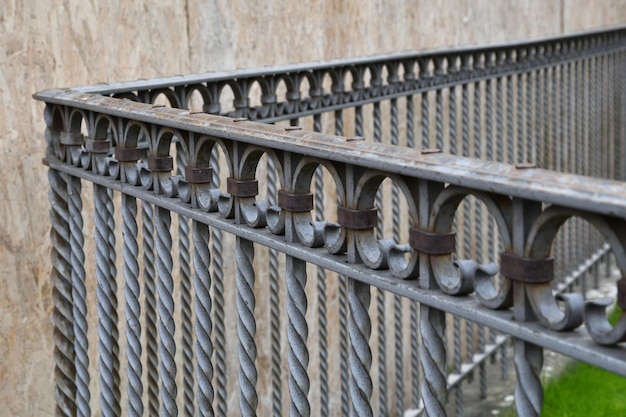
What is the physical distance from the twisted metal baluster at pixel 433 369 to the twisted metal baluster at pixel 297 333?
341mm

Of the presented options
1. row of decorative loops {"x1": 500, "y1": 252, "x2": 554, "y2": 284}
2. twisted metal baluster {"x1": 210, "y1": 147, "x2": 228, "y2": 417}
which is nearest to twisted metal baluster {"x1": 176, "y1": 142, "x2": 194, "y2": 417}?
twisted metal baluster {"x1": 210, "y1": 147, "x2": 228, "y2": 417}

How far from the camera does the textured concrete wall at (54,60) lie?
351 centimetres

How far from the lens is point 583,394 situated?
16.6 feet

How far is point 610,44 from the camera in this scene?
7023 millimetres

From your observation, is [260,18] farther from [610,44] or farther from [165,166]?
[610,44]

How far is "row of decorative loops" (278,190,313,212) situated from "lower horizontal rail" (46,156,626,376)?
7 cm

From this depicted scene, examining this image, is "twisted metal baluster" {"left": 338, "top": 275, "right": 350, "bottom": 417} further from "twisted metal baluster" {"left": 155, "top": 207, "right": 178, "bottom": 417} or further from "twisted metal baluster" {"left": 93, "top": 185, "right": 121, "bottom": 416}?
"twisted metal baluster" {"left": 155, "top": 207, "right": 178, "bottom": 417}

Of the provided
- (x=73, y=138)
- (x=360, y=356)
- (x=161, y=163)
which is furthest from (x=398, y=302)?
(x=360, y=356)

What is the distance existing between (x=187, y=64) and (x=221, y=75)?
3.51ft

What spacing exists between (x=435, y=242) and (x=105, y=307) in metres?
1.38

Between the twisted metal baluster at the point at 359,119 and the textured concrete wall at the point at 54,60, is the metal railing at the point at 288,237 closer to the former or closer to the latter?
the twisted metal baluster at the point at 359,119

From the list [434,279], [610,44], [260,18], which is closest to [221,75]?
[260,18]

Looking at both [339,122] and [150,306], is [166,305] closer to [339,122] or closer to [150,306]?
[150,306]

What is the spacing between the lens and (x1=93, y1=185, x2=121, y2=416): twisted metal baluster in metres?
2.64
